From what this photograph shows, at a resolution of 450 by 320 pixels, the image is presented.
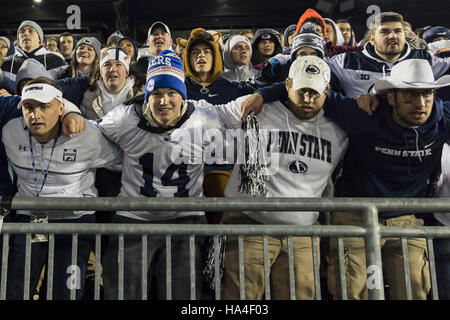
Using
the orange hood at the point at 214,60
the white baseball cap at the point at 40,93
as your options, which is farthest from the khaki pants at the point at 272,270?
the orange hood at the point at 214,60

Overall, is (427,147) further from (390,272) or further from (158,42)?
(158,42)

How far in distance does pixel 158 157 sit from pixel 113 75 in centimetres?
174

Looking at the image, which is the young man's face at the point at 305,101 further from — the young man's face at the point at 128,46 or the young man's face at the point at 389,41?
the young man's face at the point at 128,46

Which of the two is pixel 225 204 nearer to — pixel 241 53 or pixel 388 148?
pixel 388 148

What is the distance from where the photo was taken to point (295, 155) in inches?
125

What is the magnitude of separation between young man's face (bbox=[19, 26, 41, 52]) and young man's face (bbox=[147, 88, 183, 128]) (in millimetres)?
4066

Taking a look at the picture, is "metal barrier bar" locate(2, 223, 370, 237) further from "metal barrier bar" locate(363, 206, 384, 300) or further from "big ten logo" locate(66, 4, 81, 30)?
"big ten logo" locate(66, 4, 81, 30)

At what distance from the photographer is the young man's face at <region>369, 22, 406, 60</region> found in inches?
169

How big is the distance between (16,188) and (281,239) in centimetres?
196

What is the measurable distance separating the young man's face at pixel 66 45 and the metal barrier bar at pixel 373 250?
6726mm

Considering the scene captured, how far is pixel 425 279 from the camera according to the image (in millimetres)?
2965

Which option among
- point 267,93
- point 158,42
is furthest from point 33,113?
point 158,42
